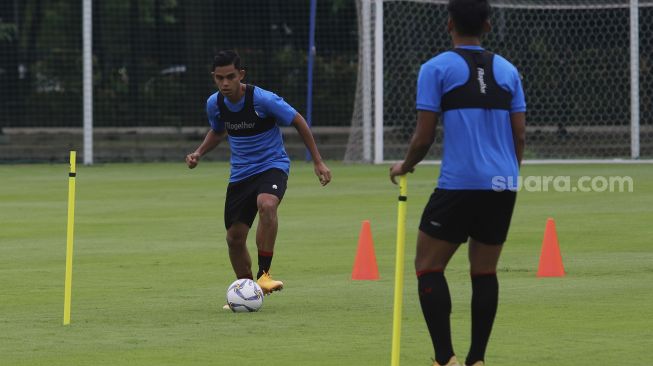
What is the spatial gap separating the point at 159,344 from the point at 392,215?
9203mm

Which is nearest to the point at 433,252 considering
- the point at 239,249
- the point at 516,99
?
the point at 516,99

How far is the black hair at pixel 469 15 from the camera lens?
7262mm

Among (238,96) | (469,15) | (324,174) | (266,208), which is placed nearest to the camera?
(469,15)

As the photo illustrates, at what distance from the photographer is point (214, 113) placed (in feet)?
36.0

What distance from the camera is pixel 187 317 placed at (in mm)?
9680

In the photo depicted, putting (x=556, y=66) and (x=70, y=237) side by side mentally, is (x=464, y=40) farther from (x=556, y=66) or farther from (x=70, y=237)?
(x=556, y=66)

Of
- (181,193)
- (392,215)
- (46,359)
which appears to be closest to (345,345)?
(46,359)

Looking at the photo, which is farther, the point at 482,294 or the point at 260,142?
the point at 260,142

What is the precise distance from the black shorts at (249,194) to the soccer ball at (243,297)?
876 millimetres

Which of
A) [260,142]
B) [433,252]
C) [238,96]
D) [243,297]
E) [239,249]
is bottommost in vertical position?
[243,297]

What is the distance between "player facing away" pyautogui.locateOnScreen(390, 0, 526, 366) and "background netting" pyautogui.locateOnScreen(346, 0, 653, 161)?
850 inches

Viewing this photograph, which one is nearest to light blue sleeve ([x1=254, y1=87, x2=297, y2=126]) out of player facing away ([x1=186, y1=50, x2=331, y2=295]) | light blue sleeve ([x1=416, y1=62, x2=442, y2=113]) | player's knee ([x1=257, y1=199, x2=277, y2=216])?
player facing away ([x1=186, y1=50, x2=331, y2=295])

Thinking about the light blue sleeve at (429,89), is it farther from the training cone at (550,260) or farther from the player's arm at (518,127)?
the training cone at (550,260)

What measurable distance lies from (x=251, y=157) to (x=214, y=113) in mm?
434
